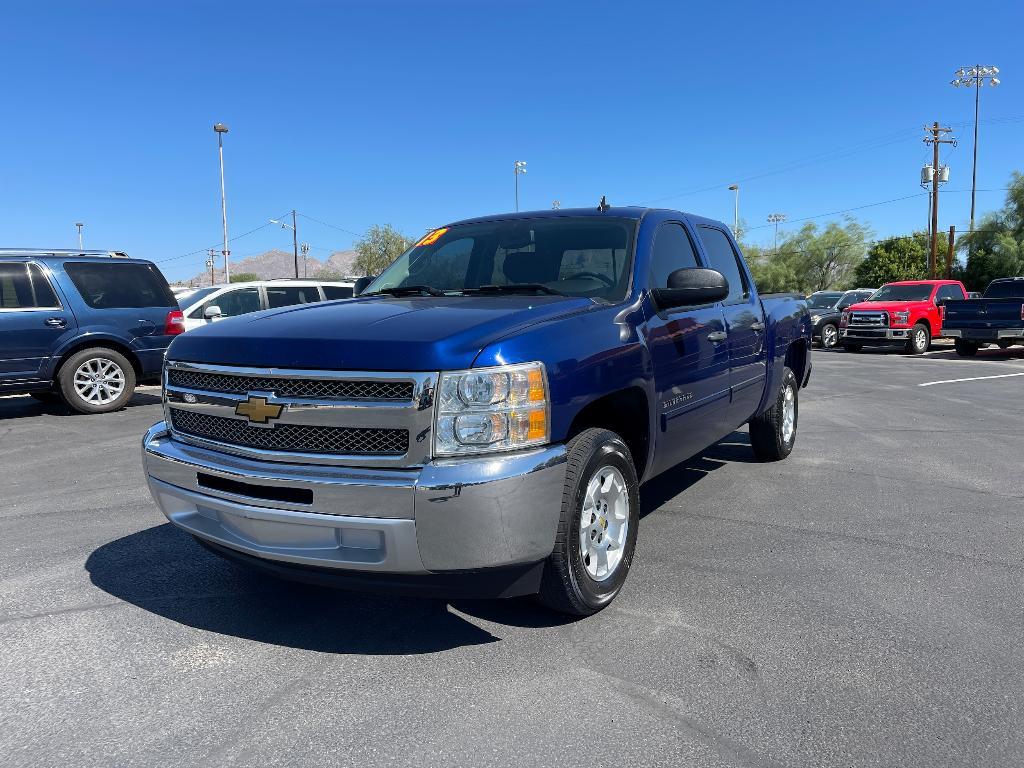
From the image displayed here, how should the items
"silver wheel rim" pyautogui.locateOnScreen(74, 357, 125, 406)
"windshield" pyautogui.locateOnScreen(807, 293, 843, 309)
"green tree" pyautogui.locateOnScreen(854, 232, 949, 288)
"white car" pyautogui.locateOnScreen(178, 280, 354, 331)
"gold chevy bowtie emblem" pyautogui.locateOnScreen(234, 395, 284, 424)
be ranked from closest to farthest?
"gold chevy bowtie emblem" pyautogui.locateOnScreen(234, 395, 284, 424) < "silver wheel rim" pyautogui.locateOnScreen(74, 357, 125, 406) < "white car" pyautogui.locateOnScreen(178, 280, 354, 331) < "windshield" pyautogui.locateOnScreen(807, 293, 843, 309) < "green tree" pyautogui.locateOnScreen(854, 232, 949, 288)

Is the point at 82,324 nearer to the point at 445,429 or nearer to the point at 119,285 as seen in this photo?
the point at 119,285

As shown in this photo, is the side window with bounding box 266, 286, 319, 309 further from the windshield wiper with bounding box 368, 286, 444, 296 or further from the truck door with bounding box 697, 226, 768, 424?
the windshield wiper with bounding box 368, 286, 444, 296

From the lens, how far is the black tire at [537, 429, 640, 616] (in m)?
3.01

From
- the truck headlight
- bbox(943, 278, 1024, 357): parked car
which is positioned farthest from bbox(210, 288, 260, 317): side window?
bbox(943, 278, 1024, 357): parked car

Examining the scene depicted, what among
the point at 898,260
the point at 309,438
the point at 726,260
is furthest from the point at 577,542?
the point at 898,260

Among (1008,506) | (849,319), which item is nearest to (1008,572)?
(1008,506)

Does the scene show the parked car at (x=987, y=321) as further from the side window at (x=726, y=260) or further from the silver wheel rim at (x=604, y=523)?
the silver wheel rim at (x=604, y=523)

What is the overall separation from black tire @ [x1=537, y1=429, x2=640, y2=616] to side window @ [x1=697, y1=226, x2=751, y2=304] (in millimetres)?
2027

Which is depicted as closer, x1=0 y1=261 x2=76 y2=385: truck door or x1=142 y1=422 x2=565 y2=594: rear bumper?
x1=142 y1=422 x2=565 y2=594: rear bumper

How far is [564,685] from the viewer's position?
279cm

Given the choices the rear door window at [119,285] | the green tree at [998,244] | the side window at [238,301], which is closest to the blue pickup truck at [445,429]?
the rear door window at [119,285]

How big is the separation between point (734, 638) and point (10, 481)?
5.63 m

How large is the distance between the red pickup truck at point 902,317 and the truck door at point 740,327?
1674 cm

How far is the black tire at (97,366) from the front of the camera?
9125mm
